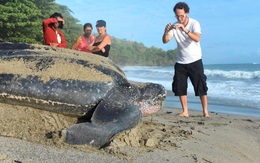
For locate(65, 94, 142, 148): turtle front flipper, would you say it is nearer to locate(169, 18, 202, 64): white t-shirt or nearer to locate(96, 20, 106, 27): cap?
locate(169, 18, 202, 64): white t-shirt

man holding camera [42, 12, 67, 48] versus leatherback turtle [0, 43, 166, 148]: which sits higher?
man holding camera [42, 12, 67, 48]

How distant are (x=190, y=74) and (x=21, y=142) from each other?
107 inches

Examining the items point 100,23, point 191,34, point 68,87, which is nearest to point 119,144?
point 68,87

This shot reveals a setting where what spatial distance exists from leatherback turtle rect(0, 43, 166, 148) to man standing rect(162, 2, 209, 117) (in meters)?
1.69

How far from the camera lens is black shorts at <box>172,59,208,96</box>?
418 cm

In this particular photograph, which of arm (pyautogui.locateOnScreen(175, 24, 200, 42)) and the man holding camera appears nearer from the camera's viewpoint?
arm (pyautogui.locateOnScreen(175, 24, 200, 42))

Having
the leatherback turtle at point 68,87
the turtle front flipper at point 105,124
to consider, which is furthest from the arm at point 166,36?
the turtle front flipper at point 105,124

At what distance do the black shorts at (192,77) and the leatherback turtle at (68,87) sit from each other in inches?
67.6

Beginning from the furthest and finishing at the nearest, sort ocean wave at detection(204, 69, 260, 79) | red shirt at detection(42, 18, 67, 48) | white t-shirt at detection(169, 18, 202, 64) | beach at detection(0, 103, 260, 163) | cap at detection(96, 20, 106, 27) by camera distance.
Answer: ocean wave at detection(204, 69, 260, 79)
cap at detection(96, 20, 106, 27)
white t-shirt at detection(169, 18, 202, 64)
red shirt at detection(42, 18, 67, 48)
beach at detection(0, 103, 260, 163)

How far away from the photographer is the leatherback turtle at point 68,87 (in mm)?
2418

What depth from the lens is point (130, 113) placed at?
2.39m

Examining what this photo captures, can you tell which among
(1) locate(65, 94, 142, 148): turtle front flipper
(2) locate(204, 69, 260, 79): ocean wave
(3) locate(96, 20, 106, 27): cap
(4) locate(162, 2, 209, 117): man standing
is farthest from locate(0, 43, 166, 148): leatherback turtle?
(2) locate(204, 69, 260, 79): ocean wave

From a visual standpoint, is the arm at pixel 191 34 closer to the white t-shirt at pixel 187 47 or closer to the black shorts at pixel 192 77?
the white t-shirt at pixel 187 47

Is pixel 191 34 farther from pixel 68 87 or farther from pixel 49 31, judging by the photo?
Answer: pixel 68 87
